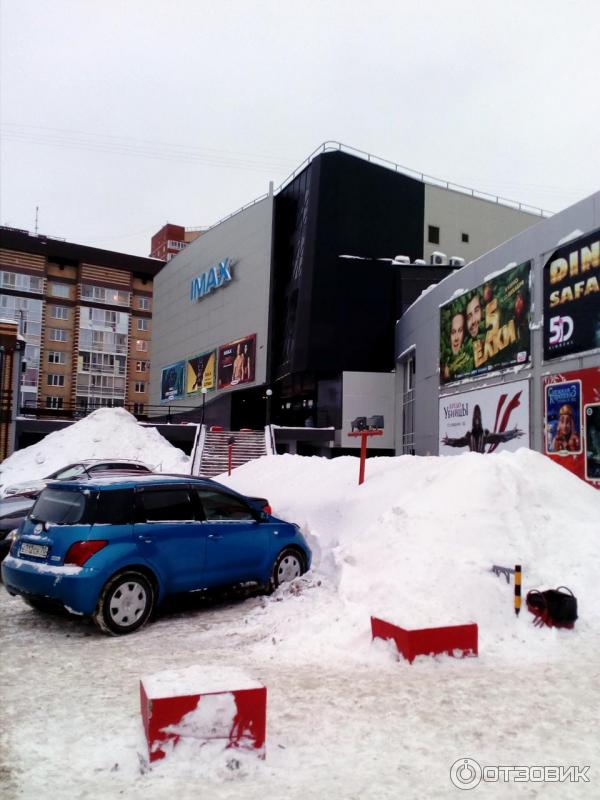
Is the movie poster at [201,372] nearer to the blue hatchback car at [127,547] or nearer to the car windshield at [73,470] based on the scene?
the car windshield at [73,470]

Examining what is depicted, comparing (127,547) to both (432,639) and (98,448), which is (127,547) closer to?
(432,639)

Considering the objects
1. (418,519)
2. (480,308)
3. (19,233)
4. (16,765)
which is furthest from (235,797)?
(19,233)

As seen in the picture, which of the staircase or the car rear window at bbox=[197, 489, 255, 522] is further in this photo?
the staircase

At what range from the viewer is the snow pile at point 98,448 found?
24797 mm

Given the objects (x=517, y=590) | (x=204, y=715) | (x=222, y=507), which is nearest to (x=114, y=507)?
(x=222, y=507)

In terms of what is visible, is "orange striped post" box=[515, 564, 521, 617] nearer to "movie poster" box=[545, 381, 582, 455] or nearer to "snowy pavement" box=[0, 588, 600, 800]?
"snowy pavement" box=[0, 588, 600, 800]

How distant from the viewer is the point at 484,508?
28.1 ft

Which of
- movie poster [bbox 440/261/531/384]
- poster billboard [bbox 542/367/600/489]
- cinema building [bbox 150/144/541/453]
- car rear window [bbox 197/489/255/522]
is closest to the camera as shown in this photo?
car rear window [bbox 197/489/255/522]

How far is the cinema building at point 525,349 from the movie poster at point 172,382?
101ft

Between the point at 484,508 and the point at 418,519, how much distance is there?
91 cm

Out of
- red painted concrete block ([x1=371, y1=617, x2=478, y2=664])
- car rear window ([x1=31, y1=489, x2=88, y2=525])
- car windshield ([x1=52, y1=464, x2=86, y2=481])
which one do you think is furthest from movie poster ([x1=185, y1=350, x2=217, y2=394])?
red painted concrete block ([x1=371, y1=617, x2=478, y2=664])

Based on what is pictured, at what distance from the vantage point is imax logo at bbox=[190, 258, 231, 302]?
46750 millimetres

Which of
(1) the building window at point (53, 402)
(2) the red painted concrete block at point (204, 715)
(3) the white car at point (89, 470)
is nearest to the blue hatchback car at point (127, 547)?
(2) the red painted concrete block at point (204, 715)

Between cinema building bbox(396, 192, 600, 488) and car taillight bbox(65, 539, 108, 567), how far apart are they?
1312 centimetres
